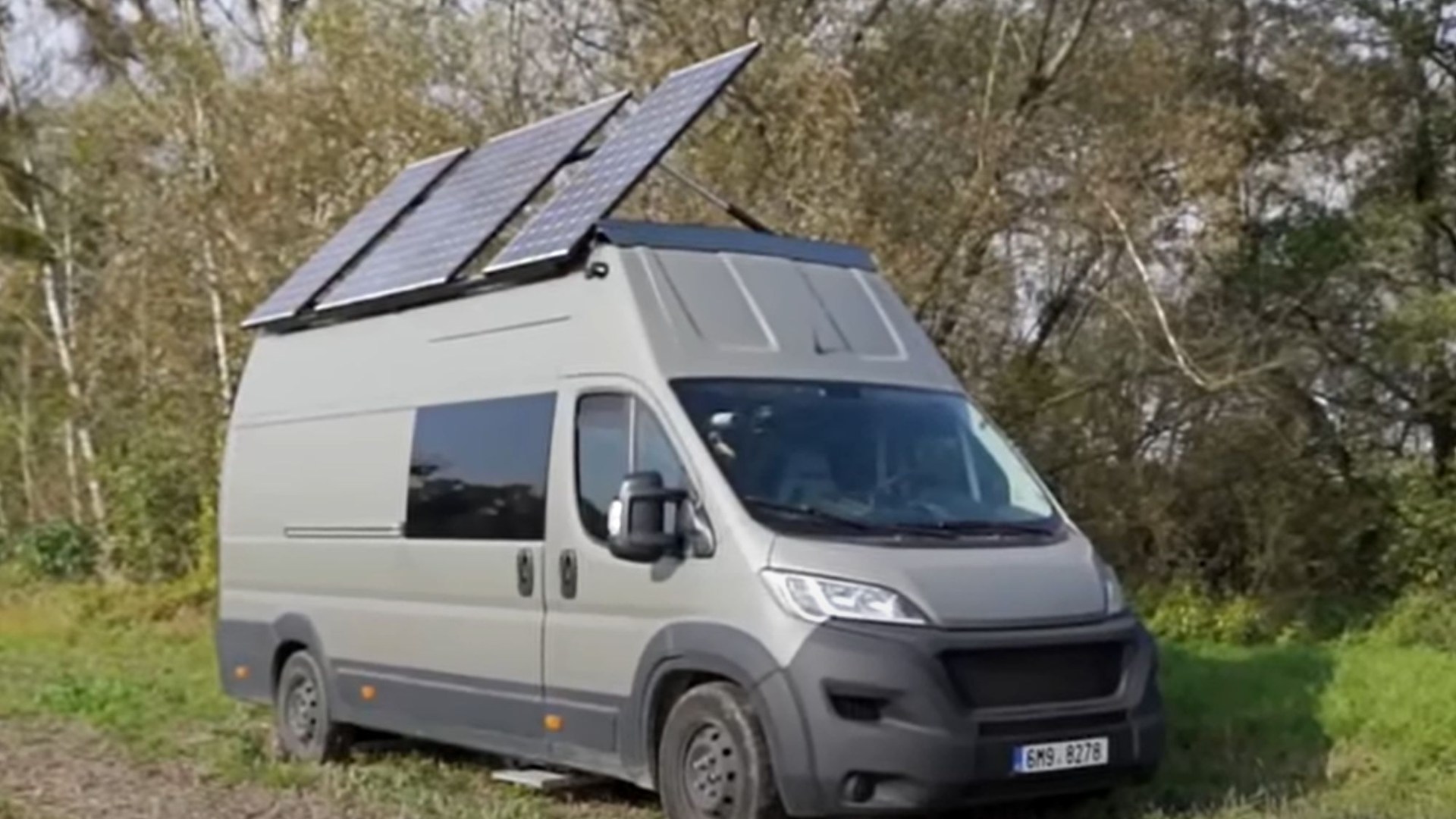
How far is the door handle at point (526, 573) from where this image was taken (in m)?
8.85

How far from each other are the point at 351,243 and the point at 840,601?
5.67 meters

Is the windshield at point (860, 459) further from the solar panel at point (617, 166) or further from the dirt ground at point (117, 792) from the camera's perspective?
the dirt ground at point (117, 792)

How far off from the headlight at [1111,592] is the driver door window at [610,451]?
1.87 metres

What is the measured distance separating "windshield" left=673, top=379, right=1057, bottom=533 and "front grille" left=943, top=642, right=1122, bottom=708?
63cm

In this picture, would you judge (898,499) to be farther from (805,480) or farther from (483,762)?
(483,762)

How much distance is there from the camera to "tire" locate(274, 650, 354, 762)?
10.7 meters

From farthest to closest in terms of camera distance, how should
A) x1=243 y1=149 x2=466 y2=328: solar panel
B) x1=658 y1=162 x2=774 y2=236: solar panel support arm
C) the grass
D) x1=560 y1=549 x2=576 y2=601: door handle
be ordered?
x1=658 y1=162 x2=774 y2=236: solar panel support arm < x1=243 y1=149 x2=466 y2=328: solar panel < the grass < x1=560 y1=549 x2=576 y2=601: door handle

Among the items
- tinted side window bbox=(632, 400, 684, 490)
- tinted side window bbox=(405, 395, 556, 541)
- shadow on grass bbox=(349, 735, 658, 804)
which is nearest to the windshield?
Answer: tinted side window bbox=(632, 400, 684, 490)

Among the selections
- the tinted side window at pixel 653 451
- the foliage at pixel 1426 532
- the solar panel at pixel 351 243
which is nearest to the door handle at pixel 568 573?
the tinted side window at pixel 653 451

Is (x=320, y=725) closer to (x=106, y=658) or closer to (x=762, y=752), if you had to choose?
(x=762, y=752)

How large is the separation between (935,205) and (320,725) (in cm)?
856

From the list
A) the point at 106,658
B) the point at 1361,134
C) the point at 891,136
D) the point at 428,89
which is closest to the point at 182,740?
the point at 106,658

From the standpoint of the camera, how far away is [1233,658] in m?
13.4

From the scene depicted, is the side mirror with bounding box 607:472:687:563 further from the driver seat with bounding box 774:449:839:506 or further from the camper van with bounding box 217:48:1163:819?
the driver seat with bounding box 774:449:839:506
